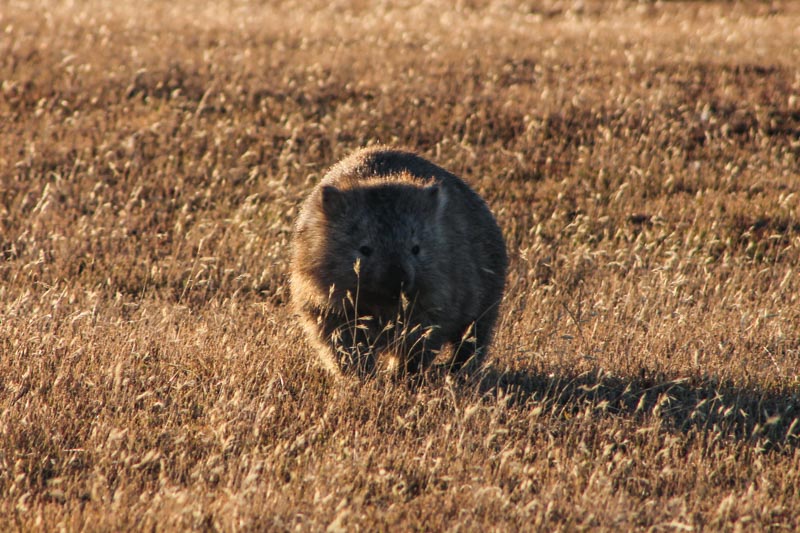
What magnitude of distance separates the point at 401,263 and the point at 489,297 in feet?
5.12

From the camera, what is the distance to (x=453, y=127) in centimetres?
1366

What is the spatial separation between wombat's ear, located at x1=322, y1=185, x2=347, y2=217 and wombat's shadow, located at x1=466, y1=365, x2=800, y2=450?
5.29 feet

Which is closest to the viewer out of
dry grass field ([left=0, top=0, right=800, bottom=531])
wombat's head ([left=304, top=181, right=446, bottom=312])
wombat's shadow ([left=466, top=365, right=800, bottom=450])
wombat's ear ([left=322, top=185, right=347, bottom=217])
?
dry grass field ([left=0, top=0, right=800, bottom=531])

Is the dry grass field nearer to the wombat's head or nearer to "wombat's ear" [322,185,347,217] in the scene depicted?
the wombat's head

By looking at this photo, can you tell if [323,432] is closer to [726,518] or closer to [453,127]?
[726,518]

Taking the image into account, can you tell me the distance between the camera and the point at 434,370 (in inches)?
287

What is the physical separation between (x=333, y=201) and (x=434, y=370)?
1.55 meters

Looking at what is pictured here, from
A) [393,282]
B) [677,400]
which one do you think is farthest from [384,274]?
[677,400]

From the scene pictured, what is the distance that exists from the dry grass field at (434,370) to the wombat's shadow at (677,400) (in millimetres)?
38

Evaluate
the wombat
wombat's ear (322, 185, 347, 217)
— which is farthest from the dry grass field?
wombat's ear (322, 185, 347, 217)

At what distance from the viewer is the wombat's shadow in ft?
20.3

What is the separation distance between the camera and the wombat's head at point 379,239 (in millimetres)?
6426

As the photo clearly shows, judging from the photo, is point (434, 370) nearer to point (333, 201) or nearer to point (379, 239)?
point (379, 239)

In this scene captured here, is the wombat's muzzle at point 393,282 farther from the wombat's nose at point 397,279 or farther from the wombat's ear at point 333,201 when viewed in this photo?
the wombat's ear at point 333,201
